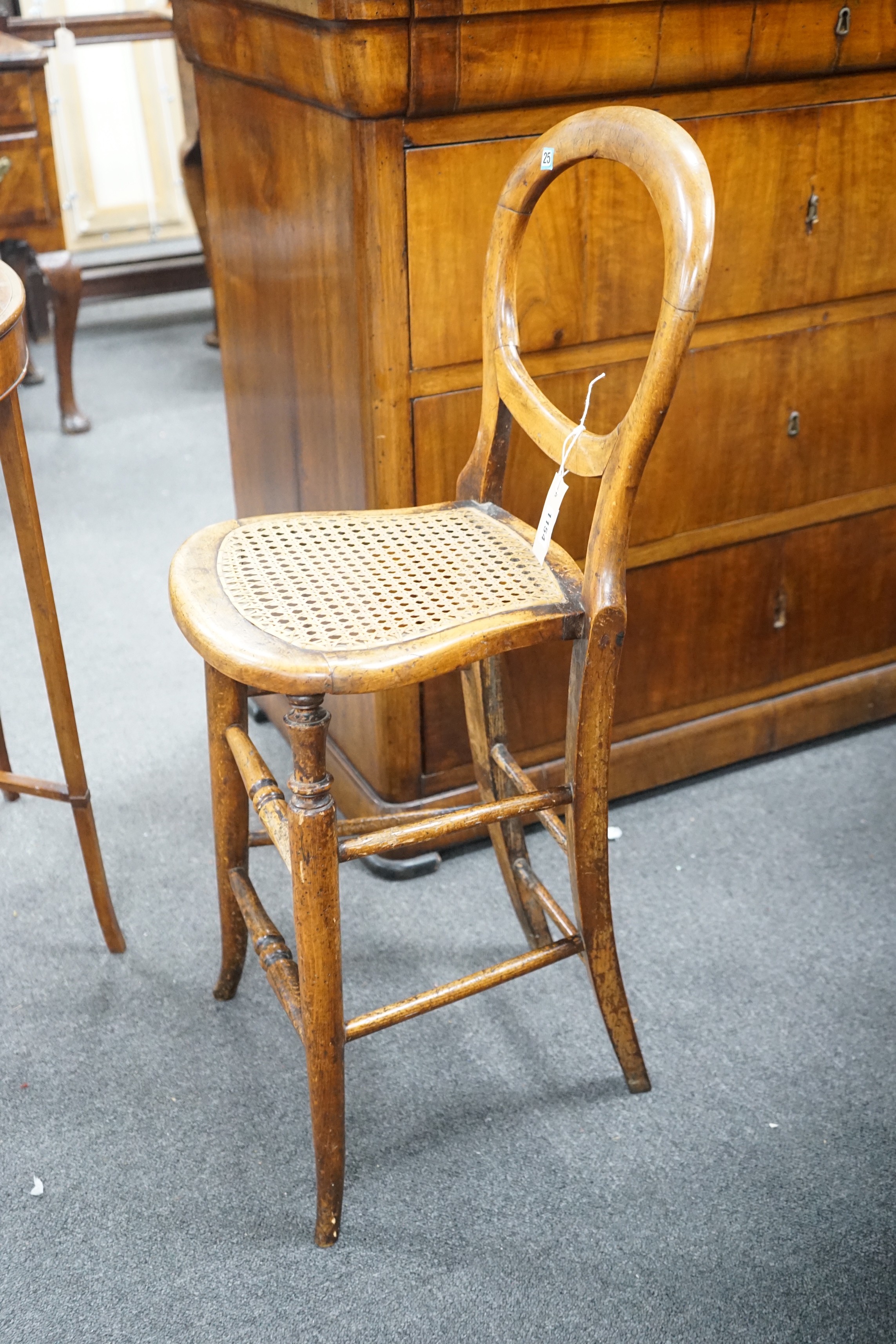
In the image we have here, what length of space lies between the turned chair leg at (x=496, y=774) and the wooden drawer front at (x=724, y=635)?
7.8 inches

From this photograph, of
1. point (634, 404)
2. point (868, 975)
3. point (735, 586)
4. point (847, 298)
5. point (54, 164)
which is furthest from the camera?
point (54, 164)

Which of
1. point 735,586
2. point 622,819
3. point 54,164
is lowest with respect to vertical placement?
point 622,819

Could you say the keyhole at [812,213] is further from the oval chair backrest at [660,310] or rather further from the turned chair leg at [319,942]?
the turned chair leg at [319,942]

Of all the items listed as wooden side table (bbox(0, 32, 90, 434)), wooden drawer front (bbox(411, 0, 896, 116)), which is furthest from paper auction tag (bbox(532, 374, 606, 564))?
wooden side table (bbox(0, 32, 90, 434))

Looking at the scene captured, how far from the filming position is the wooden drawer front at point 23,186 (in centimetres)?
291

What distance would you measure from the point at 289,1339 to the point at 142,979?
0.56 metres

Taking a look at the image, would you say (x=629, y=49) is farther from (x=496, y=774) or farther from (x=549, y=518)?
(x=496, y=774)

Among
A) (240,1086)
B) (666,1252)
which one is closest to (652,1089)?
(666,1252)

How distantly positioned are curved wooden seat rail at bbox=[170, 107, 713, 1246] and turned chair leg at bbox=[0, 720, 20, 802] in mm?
540

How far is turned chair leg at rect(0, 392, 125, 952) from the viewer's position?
1.39 m

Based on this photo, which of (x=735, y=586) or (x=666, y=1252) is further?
(x=735, y=586)

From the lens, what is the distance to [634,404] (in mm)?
1108

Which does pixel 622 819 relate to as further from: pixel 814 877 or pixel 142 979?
pixel 142 979

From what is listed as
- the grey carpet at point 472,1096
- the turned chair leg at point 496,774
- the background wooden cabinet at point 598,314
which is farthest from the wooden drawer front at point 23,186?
the turned chair leg at point 496,774
